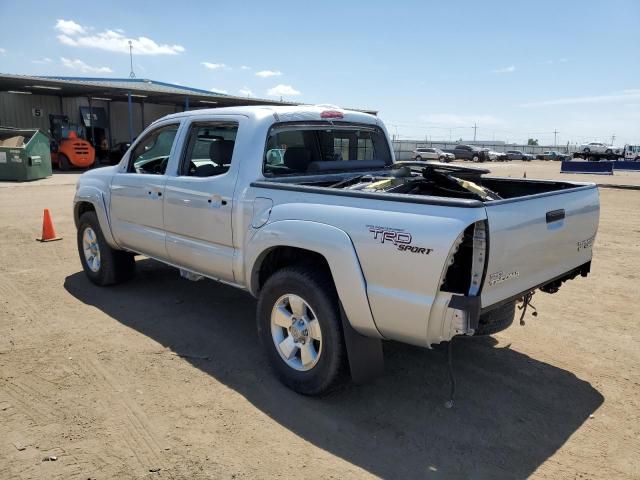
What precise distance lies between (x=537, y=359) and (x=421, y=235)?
86.9 inches

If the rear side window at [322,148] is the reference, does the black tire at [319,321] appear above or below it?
below

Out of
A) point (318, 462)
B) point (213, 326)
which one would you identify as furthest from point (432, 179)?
point (213, 326)

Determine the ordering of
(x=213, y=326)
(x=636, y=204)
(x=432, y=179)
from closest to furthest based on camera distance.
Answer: (x=432, y=179) → (x=213, y=326) → (x=636, y=204)

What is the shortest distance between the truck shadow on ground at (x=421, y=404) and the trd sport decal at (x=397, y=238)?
121cm

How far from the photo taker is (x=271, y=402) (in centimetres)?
352

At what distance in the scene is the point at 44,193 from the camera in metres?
15.7

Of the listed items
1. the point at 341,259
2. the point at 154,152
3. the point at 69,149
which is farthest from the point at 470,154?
the point at 341,259

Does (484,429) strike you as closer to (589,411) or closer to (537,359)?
(589,411)

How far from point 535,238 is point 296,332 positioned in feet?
5.61

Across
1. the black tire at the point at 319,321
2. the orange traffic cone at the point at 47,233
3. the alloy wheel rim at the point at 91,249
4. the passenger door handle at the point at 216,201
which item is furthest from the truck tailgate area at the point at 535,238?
the orange traffic cone at the point at 47,233

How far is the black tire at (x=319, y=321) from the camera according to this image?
3.32m

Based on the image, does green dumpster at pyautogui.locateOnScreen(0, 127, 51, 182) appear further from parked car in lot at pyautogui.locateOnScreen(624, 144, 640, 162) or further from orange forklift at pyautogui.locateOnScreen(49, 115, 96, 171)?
parked car in lot at pyautogui.locateOnScreen(624, 144, 640, 162)

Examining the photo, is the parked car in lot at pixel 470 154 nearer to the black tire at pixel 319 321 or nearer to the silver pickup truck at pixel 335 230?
the silver pickup truck at pixel 335 230

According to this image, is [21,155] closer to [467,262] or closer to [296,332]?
[296,332]
